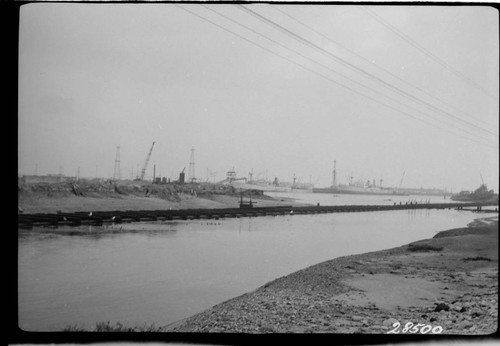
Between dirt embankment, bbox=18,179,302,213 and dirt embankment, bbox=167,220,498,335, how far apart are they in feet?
31.4

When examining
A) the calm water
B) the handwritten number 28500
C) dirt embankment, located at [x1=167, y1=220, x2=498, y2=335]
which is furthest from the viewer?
the calm water

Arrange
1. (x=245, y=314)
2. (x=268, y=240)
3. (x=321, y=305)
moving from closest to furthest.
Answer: (x=245, y=314), (x=321, y=305), (x=268, y=240)

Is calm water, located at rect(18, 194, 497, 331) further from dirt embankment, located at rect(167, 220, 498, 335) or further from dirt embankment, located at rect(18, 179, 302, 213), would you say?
dirt embankment, located at rect(18, 179, 302, 213)

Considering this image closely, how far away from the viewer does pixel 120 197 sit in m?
28.5

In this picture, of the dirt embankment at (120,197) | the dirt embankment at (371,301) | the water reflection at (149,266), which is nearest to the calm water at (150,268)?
the water reflection at (149,266)

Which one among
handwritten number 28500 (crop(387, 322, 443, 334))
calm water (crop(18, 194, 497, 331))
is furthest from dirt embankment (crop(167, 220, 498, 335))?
calm water (crop(18, 194, 497, 331))

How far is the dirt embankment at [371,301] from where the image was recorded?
597 centimetres

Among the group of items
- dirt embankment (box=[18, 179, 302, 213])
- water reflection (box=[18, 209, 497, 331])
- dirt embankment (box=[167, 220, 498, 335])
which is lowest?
water reflection (box=[18, 209, 497, 331])

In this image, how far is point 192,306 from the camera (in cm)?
831

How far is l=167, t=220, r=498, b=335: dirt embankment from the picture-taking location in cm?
597

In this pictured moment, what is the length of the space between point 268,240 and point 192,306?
10.4 metres
